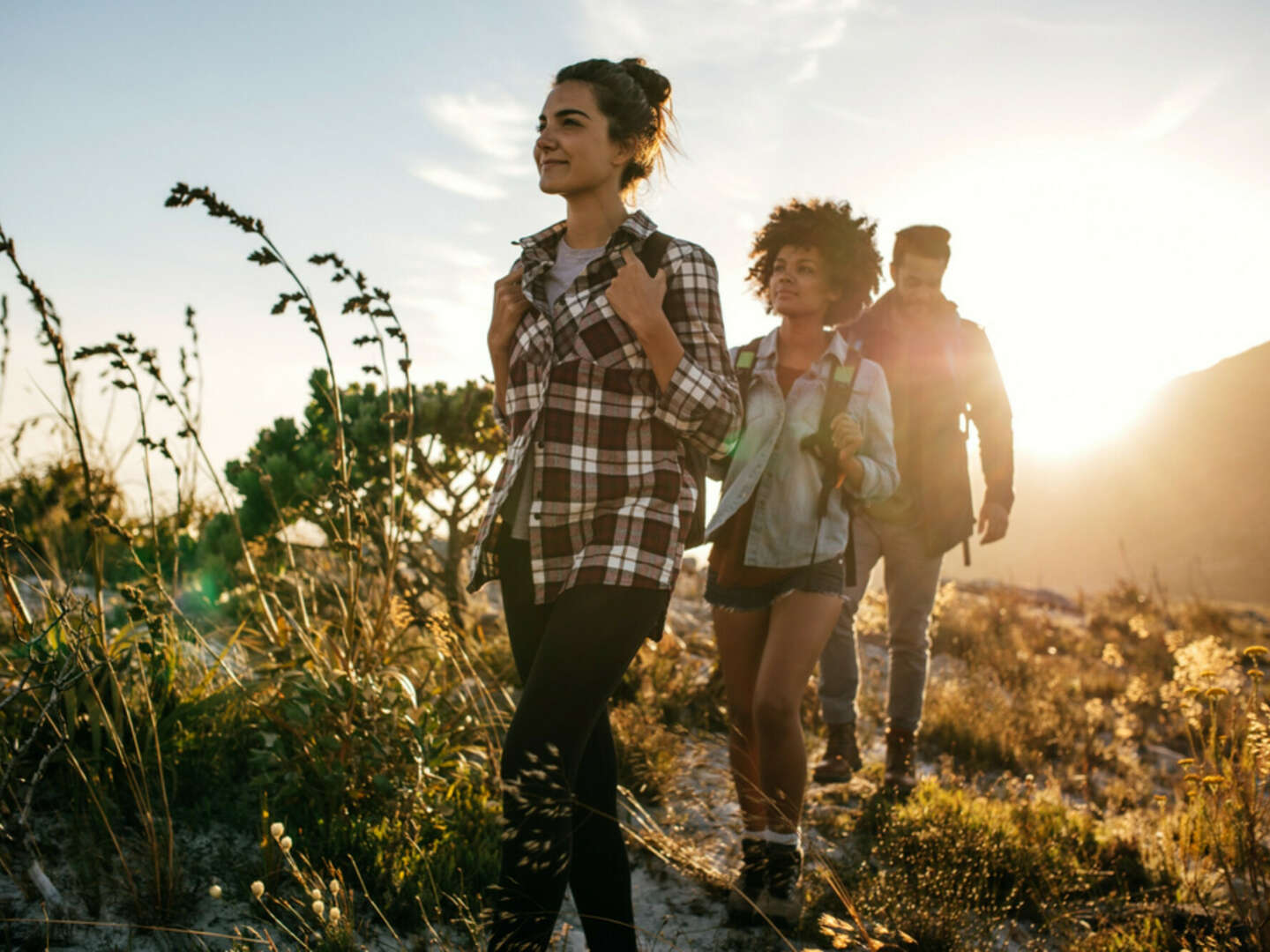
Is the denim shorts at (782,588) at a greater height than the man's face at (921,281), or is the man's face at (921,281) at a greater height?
the man's face at (921,281)

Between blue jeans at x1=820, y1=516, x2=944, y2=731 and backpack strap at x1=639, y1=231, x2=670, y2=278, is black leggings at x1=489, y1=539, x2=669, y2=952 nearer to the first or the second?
backpack strap at x1=639, y1=231, x2=670, y2=278

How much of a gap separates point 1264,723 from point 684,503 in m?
1.54

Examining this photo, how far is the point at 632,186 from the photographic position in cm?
244

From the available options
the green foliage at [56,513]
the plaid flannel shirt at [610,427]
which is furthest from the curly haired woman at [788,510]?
the green foliage at [56,513]

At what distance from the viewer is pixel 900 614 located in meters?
4.31

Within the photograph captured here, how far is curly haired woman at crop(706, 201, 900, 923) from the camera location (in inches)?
107

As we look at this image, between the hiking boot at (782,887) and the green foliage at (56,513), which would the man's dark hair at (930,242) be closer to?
the hiking boot at (782,887)

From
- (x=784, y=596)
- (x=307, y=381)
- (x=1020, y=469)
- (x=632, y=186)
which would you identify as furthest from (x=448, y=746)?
(x=1020, y=469)

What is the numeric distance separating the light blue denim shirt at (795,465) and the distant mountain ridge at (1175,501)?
38.4 m

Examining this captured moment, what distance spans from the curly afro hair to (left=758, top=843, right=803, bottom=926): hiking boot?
203cm

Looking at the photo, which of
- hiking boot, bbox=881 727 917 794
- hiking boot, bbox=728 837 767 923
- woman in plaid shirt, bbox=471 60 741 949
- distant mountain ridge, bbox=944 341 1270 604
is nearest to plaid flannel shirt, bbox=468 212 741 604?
woman in plaid shirt, bbox=471 60 741 949

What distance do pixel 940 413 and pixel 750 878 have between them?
104 inches

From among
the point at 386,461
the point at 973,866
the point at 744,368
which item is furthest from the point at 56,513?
the point at 973,866

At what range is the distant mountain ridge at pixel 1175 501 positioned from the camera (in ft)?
138
